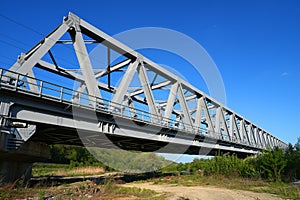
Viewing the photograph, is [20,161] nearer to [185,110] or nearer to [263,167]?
[185,110]

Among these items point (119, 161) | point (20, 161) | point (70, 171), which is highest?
point (20, 161)

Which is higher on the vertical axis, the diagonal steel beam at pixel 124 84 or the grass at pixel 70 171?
the diagonal steel beam at pixel 124 84

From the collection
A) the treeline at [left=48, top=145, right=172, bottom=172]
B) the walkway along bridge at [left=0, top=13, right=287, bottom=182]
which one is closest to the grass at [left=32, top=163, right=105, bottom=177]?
the treeline at [left=48, top=145, right=172, bottom=172]

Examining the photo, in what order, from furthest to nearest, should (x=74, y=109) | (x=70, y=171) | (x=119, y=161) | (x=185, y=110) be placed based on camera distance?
(x=119, y=161) < (x=70, y=171) < (x=185, y=110) < (x=74, y=109)

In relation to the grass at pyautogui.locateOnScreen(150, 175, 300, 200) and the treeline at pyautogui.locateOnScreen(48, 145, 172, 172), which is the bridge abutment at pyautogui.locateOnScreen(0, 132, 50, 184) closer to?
the grass at pyautogui.locateOnScreen(150, 175, 300, 200)

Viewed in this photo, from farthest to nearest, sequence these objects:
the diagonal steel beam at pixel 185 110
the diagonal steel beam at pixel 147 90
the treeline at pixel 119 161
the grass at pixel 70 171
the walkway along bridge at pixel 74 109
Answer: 1. the treeline at pixel 119 161
2. the grass at pixel 70 171
3. the diagonal steel beam at pixel 185 110
4. the diagonal steel beam at pixel 147 90
5. the walkway along bridge at pixel 74 109

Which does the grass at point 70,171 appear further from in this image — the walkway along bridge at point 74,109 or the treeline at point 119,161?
the walkway along bridge at point 74,109

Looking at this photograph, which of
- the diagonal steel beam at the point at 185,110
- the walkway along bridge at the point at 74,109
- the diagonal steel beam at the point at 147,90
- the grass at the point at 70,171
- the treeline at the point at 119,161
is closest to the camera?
the walkway along bridge at the point at 74,109

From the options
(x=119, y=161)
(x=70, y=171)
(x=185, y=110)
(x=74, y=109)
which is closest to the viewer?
(x=74, y=109)

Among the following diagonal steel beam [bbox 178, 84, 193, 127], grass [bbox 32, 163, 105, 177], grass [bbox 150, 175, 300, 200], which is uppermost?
diagonal steel beam [bbox 178, 84, 193, 127]

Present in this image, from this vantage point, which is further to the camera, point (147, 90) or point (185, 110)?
point (185, 110)

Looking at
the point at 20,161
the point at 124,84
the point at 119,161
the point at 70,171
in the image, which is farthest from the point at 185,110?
the point at 119,161

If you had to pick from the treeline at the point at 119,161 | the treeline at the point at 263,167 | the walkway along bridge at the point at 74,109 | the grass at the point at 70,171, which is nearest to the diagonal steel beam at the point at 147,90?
the walkway along bridge at the point at 74,109

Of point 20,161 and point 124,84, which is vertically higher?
point 124,84
